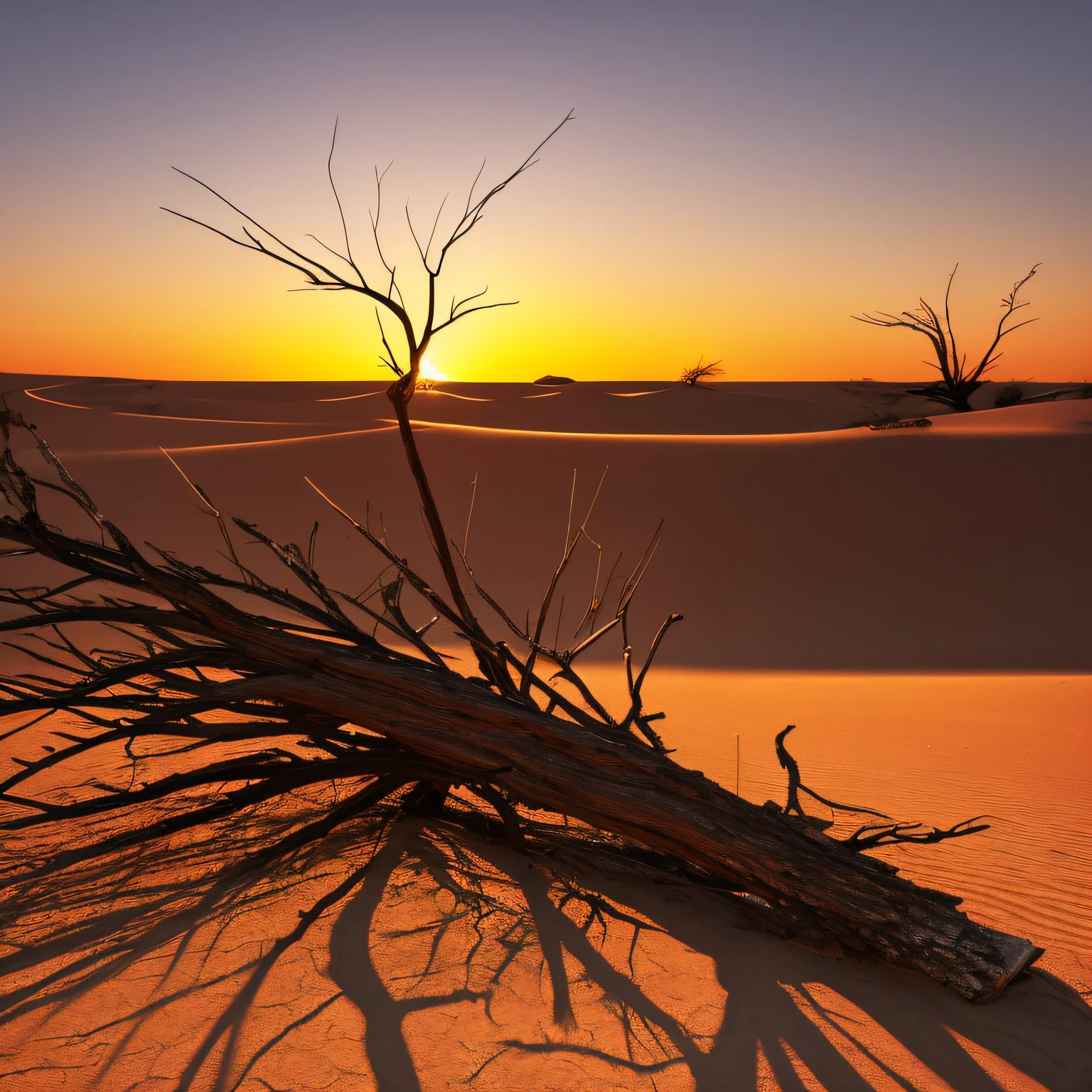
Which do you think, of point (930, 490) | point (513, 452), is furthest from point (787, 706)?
point (513, 452)

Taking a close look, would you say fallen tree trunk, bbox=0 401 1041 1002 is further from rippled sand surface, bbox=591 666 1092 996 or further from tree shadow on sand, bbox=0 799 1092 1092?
rippled sand surface, bbox=591 666 1092 996

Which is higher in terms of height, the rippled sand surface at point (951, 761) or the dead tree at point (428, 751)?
the dead tree at point (428, 751)

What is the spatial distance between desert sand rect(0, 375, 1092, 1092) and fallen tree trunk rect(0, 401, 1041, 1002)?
17 centimetres

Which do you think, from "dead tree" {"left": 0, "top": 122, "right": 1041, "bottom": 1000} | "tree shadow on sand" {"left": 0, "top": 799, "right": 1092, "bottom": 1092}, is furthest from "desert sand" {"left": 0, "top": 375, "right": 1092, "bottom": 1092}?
"dead tree" {"left": 0, "top": 122, "right": 1041, "bottom": 1000}

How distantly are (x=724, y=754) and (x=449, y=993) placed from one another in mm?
3391

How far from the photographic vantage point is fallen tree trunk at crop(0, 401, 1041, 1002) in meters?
2.82

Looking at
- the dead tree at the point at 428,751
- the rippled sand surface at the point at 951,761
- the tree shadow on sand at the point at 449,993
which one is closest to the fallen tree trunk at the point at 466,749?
the dead tree at the point at 428,751

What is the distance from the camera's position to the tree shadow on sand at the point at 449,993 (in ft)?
7.35

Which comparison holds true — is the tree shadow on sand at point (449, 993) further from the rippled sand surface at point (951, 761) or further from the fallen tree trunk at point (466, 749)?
the rippled sand surface at point (951, 761)

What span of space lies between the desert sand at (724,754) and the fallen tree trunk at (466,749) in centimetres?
17

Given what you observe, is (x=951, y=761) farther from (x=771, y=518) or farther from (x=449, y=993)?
(x=771, y=518)

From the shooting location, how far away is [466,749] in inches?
121

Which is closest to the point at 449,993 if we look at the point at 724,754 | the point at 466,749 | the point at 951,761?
the point at 466,749

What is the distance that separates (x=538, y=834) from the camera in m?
3.64
